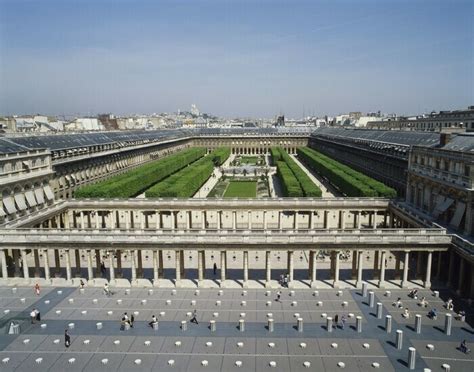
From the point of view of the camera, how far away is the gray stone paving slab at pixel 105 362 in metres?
31.5

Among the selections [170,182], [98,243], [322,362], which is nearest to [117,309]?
[98,243]

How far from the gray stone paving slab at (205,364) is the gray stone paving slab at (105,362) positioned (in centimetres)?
567

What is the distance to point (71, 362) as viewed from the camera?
32344 millimetres

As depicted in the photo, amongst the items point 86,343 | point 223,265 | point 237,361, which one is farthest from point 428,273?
point 86,343

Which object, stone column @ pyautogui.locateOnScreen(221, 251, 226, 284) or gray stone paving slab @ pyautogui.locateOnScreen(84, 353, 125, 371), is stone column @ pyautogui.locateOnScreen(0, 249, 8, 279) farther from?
stone column @ pyautogui.locateOnScreen(221, 251, 226, 284)

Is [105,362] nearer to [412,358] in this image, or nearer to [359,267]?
[412,358]

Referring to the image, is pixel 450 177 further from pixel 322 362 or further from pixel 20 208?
pixel 20 208

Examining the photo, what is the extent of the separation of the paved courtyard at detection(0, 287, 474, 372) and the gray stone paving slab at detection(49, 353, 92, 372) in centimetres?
8

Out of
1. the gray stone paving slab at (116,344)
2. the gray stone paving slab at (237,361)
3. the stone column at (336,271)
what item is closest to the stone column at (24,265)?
the gray stone paving slab at (116,344)

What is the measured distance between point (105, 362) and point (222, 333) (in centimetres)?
1018

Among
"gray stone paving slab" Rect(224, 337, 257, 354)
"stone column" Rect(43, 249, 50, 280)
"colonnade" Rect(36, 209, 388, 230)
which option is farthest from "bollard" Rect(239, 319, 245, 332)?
"colonnade" Rect(36, 209, 388, 230)

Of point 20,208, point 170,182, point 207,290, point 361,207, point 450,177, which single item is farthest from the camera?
point 170,182

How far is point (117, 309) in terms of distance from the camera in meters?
41.8

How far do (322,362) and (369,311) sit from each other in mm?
11207
